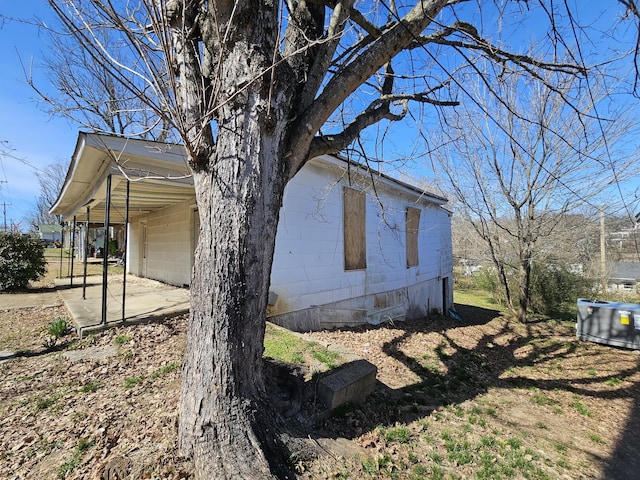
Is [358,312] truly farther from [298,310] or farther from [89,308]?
[89,308]

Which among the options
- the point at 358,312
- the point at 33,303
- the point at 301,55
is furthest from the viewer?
the point at 358,312

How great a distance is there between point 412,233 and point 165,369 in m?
9.05

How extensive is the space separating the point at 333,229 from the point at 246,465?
569 cm

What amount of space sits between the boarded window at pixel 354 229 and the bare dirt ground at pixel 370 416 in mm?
2320

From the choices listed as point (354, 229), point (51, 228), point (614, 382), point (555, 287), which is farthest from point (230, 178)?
point (51, 228)

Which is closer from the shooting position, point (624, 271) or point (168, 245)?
point (168, 245)

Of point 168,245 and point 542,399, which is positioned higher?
point 168,245

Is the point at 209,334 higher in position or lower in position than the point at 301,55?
lower

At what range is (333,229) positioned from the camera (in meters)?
7.20

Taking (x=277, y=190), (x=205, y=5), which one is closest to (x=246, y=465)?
(x=277, y=190)

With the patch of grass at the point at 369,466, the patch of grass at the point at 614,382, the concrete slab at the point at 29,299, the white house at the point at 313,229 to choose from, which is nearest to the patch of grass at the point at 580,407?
the patch of grass at the point at 614,382

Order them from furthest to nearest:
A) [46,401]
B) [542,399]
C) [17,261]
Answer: [17,261] < [542,399] < [46,401]

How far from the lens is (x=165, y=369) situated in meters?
3.34

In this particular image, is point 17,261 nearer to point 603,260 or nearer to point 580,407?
point 580,407
